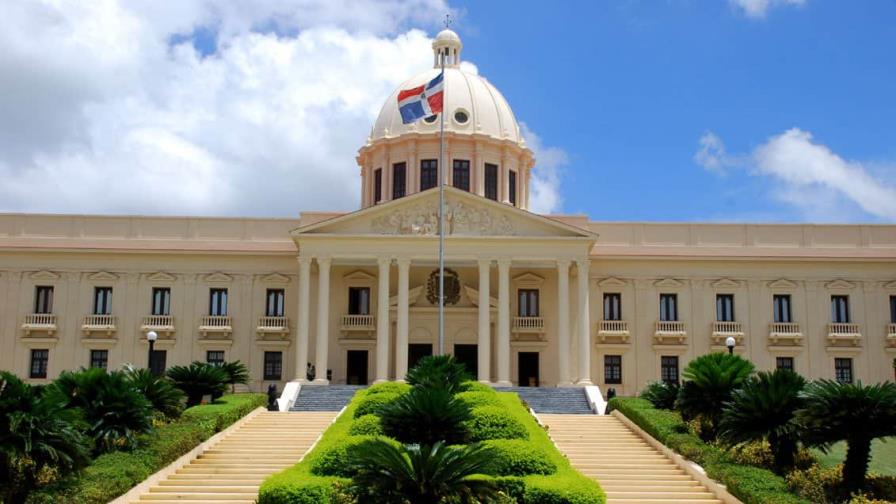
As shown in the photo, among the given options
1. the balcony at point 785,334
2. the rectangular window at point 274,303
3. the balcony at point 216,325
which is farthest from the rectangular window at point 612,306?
the balcony at point 216,325

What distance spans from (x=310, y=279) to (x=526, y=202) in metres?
15.7

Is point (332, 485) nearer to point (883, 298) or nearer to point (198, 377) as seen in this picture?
point (198, 377)

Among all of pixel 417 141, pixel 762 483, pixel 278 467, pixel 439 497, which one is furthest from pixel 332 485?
pixel 417 141

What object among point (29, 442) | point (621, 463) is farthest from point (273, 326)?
point (29, 442)

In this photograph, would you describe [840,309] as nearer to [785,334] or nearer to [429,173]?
[785,334]

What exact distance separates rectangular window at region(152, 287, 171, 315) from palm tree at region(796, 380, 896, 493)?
34.9 m

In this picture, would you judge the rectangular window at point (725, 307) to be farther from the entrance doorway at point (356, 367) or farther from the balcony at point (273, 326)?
the balcony at point (273, 326)

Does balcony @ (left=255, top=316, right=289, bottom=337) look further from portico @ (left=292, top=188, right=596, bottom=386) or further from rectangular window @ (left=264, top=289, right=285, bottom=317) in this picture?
portico @ (left=292, top=188, right=596, bottom=386)

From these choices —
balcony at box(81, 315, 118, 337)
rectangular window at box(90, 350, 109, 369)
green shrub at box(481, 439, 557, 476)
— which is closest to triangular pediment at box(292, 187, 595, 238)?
balcony at box(81, 315, 118, 337)

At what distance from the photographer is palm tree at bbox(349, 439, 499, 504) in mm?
17125

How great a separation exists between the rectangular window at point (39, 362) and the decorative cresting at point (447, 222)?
57.7 feet

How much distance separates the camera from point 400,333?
46062 mm

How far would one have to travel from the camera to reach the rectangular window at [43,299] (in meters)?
50.1

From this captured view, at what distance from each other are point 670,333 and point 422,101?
17553 mm
